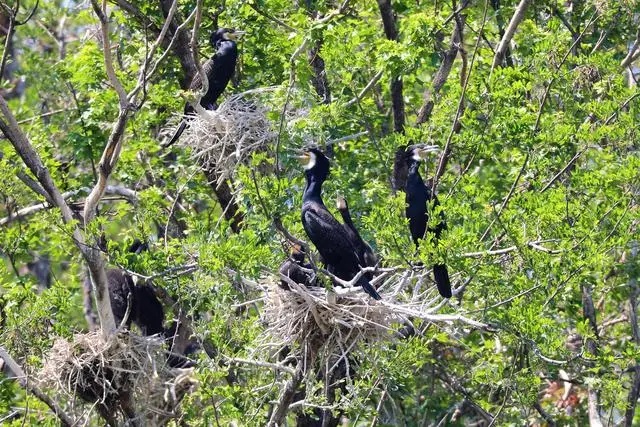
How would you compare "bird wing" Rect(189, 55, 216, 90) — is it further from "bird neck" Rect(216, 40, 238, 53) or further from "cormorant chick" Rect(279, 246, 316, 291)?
"cormorant chick" Rect(279, 246, 316, 291)

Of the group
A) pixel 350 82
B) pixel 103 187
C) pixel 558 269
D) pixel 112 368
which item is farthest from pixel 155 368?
pixel 558 269

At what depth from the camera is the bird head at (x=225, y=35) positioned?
10.4 m

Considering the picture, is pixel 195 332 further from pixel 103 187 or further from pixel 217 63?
pixel 217 63

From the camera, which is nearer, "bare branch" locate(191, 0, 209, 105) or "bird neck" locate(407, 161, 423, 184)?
"bare branch" locate(191, 0, 209, 105)

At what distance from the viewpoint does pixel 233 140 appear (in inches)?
372

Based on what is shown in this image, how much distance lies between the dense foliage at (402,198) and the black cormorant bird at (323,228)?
164 mm

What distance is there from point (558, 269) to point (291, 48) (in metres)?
3.35

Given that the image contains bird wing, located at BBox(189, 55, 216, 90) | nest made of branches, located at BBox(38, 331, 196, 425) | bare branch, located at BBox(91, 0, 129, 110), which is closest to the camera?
bare branch, located at BBox(91, 0, 129, 110)

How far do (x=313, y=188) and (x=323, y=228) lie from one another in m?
0.37

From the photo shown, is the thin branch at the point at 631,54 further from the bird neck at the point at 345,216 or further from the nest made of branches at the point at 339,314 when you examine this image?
the nest made of branches at the point at 339,314

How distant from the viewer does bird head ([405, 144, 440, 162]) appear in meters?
9.18

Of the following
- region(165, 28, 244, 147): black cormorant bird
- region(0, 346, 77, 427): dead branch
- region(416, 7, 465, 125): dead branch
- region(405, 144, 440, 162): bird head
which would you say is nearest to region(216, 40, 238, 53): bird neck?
region(165, 28, 244, 147): black cormorant bird

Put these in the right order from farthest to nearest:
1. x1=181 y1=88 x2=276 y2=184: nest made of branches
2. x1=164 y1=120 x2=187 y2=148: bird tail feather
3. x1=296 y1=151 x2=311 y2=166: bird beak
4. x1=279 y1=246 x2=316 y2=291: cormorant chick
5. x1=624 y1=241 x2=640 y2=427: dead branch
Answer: x1=624 y1=241 x2=640 y2=427: dead branch, x1=164 y1=120 x2=187 y2=148: bird tail feather, x1=181 y1=88 x2=276 y2=184: nest made of branches, x1=296 y1=151 x2=311 y2=166: bird beak, x1=279 y1=246 x2=316 y2=291: cormorant chick

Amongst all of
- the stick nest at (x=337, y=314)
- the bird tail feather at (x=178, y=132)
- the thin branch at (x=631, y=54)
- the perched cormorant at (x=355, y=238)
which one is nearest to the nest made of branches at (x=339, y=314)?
the stick nest at (x=337, y=314)
